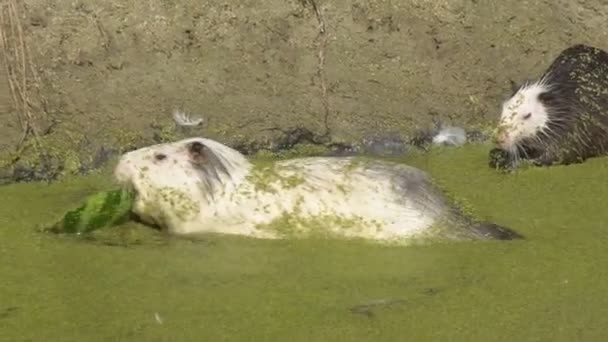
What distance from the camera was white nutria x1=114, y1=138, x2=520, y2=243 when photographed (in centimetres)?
651

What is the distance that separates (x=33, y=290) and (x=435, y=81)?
11.8ft

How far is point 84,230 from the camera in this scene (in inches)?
261

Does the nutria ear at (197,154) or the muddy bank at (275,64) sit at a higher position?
the muddy bank at (275,64)

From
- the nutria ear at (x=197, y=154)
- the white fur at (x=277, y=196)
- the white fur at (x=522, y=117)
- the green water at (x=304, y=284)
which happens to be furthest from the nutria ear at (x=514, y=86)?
the nutria ear at (x=197, y=154)

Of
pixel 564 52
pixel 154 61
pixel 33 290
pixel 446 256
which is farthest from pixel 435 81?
pixel 33 290

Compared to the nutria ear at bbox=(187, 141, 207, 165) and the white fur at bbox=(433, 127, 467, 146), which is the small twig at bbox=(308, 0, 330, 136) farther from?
the nutria ear at bbox=(187, 141, 207, 165)

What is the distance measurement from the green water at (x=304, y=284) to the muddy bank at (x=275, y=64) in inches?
39.9

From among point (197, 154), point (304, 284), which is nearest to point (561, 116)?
point (197, 154)

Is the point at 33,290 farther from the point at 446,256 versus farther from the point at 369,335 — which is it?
the point at 446,256

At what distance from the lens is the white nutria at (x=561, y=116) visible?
787 centimetres

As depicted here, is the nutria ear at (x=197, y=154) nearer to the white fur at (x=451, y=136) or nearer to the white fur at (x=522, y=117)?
the white fur at (x=451, y=136)

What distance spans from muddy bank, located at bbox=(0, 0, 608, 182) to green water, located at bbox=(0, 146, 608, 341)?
1013 millimetres

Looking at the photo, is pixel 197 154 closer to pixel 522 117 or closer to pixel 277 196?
pixel 277 196

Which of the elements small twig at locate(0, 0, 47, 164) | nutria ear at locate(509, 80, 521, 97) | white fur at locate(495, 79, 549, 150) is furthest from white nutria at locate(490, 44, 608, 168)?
small twig at locate(0, 0, 47, 164)
